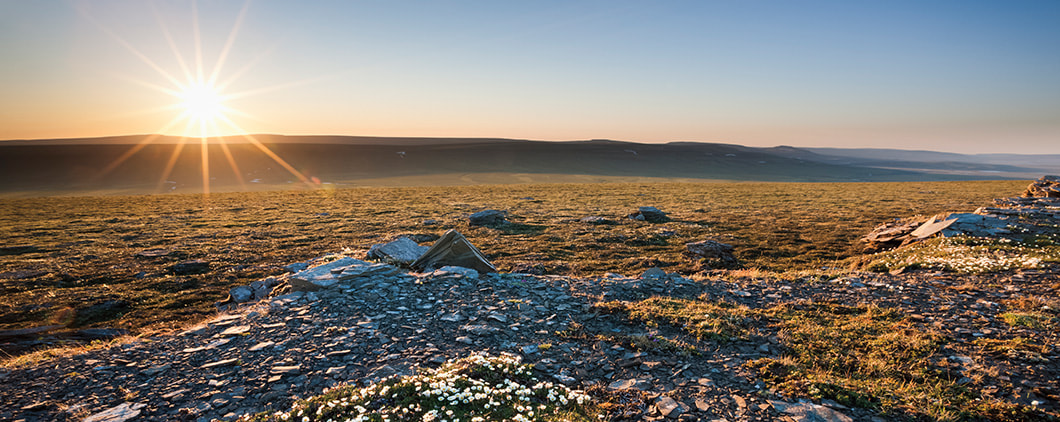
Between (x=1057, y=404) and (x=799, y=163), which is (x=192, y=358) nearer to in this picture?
(x=1057, y=404)

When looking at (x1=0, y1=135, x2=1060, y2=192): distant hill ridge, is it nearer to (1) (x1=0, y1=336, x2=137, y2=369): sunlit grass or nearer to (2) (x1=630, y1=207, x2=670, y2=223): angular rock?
(2) (x1=630, y1=207, x2=670, y2=223): angular rock

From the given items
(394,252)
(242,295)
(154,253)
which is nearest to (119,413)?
(242,295)

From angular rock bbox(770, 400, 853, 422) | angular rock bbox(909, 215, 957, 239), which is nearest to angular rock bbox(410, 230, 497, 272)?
angular rock bbox(770, 400, 853, 422)

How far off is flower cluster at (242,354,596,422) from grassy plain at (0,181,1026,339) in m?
8.26

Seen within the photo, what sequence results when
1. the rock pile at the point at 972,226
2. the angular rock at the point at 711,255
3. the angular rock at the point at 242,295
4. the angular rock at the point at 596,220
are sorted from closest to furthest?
the angular rock at the point at 242,295
the rock pile at the point at 972,226
the angular rock at the point at 711,255
the angular rock at the point at 596,220

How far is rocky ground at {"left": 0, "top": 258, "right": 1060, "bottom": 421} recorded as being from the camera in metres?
6.16

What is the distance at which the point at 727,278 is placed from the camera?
13.6 m

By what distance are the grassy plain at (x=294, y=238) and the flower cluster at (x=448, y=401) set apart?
826 cm

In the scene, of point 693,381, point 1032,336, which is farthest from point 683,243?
point 693,381

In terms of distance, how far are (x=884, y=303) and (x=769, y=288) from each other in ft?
8.32

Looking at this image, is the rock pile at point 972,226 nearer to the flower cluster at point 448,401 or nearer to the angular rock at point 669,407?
the angular rock at point 669,407

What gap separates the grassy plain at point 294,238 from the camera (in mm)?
13773

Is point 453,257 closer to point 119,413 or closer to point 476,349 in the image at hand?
point 476,349

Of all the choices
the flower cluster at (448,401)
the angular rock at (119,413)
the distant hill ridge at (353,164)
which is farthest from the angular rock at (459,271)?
the distant hill ridge at (353,164)
